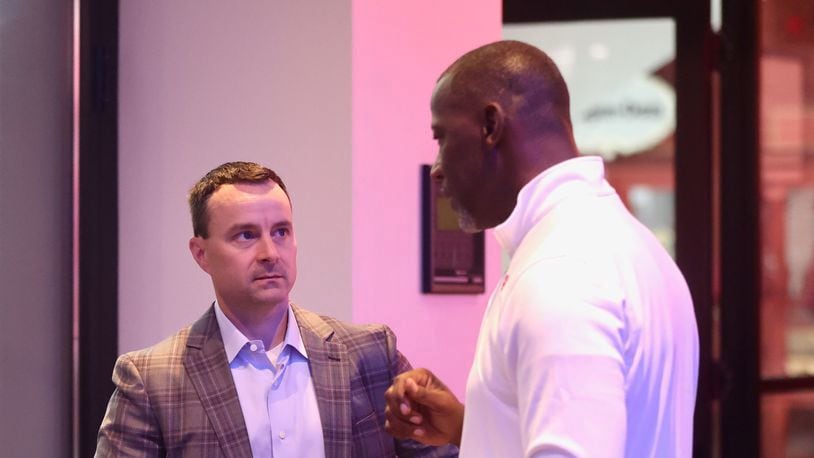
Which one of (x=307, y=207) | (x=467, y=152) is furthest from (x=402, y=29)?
(x=467, y=152)

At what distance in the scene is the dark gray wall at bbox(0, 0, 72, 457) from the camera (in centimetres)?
305

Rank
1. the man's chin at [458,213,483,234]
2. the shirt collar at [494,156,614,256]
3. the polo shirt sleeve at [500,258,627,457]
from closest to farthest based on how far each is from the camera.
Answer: the polo shirt sleeve at [500,258,627,457], the shirt collar at [494,156,614,256], the man's chin at [458,213,483,234]

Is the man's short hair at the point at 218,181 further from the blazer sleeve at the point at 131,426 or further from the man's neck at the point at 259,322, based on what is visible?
the blazer sleeve at the point at 131,426

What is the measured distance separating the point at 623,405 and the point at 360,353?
1271 mm

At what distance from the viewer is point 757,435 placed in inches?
180

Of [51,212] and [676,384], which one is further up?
[51,212]

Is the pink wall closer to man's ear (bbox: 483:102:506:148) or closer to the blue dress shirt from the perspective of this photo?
the blue dress shirt

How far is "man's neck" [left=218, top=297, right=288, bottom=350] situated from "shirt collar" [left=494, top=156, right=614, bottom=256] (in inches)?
39.7

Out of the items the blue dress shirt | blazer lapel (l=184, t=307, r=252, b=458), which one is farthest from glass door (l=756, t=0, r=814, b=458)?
blazer lapel (l=184, t=307, r=252, b=458)

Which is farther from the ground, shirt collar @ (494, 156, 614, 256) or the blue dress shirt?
shirt collar @ (494, 156, 614, 256)

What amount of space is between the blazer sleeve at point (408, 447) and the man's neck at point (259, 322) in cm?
26

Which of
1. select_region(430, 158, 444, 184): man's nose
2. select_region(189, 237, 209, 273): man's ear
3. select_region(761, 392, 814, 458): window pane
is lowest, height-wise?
select_region(761, 392, 814, 458): window pane

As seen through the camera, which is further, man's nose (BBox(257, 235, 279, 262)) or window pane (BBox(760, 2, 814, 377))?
window pane (BBox(760, 2, 814, 377))

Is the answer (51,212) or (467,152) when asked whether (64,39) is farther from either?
(467,152)
